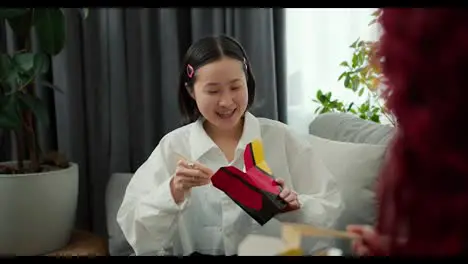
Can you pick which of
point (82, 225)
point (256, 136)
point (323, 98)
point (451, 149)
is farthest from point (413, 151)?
point (82, 225)

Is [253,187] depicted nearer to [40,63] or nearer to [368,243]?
[368,243]

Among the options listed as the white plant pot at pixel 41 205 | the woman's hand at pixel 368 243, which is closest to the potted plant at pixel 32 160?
the white plant pot at pixel 41 205

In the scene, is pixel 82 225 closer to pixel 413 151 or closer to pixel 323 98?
pixel 323 98

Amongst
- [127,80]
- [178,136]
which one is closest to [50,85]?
[127,80]

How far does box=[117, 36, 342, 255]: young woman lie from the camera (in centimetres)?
62

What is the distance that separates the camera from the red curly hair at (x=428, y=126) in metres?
0.29

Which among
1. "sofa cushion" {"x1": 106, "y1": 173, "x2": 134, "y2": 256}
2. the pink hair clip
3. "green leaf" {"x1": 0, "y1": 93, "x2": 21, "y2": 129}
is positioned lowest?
"sofa cushion" {"x1": 106, "y1": 173, "x2": 134, "y2": 256}

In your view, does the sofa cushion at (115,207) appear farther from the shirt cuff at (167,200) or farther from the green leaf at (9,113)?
the green leaf at (9,113)

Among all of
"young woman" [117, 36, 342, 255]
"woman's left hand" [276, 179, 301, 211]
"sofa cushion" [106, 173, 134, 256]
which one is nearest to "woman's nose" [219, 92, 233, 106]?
"young woman" [117, 36, 342, 255]

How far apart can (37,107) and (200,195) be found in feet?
1.58

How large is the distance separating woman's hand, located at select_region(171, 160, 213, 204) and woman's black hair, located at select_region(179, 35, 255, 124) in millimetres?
86

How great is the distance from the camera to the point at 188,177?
0.60m

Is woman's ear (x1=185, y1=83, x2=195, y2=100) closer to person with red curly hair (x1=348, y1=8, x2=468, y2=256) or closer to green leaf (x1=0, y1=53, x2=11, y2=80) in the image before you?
person with red curly hair (x1=348, y1=8, x2=468, y2=256)

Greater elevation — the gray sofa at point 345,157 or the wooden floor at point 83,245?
the gray sofa at point 345,157
